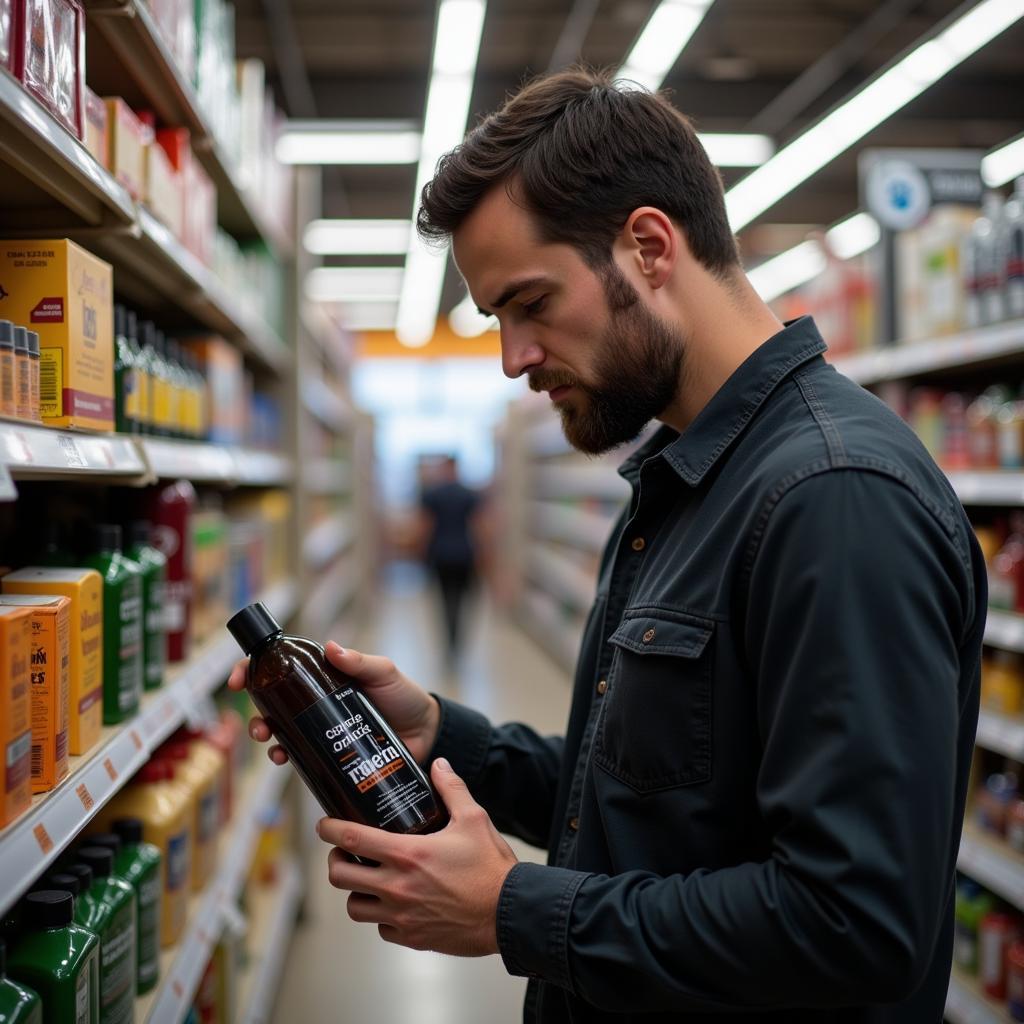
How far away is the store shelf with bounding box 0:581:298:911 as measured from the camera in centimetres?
105

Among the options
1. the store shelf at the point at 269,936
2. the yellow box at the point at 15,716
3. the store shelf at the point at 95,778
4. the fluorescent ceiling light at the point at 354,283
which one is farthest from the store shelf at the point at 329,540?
the fluorescent ceiling light at the point at 354,283

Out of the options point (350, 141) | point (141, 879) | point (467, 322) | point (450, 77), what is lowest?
point (141, 879)

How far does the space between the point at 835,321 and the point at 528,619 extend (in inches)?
311

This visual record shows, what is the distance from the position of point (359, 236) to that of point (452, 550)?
4.08m

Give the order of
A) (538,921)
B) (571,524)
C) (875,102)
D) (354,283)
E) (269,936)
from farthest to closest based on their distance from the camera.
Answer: (354,283) < (571,524) < (875,102) < (269,936) < (538,921)

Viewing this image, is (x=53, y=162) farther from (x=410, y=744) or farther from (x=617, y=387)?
(x=410, y=744)

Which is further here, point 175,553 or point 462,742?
point 175,553

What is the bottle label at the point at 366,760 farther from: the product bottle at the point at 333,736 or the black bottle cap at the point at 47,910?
the black bottle cap at the point at 47,910

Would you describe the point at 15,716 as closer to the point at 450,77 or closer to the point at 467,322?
the point at 450,77

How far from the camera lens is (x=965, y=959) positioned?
2.88 meters

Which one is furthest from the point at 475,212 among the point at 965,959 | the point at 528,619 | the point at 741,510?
the point at 528,619

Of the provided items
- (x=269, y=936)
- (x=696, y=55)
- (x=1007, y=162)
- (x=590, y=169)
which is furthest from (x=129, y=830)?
(x=1007, y=162)

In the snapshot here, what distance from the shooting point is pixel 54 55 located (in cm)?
126

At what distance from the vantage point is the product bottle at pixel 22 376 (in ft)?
3.86
